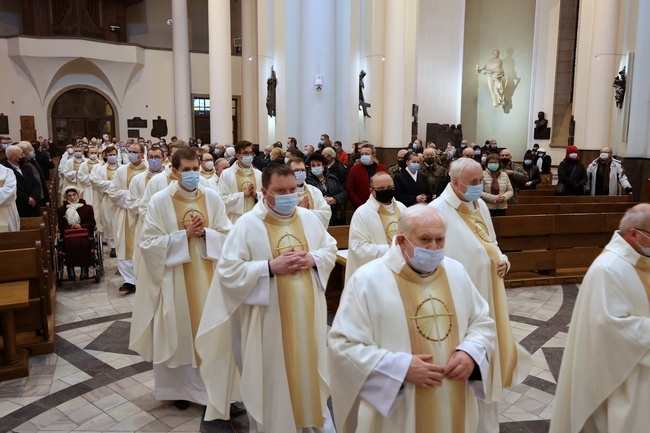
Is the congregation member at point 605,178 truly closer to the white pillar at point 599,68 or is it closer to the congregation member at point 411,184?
the congregation member at point 411,184

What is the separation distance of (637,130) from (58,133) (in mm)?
22296

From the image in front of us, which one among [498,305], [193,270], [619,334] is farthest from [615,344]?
[193,270]

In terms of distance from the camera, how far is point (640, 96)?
13.4 metres

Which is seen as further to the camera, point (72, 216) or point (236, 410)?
point (72, 216)

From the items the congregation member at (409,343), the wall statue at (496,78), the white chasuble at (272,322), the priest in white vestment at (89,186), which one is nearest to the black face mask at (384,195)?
the white chasuble at (272,322)

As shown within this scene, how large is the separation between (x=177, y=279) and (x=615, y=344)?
3167 mm

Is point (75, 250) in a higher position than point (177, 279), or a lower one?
lower

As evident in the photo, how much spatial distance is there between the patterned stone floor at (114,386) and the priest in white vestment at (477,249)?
59cm

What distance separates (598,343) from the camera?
3094 mm

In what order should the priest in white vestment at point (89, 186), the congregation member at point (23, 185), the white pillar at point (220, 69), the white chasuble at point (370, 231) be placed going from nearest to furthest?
the white chasuble at point (370, 231)
the congregation member at point (23, 185)
the priest in white vestment at point (89, 186)
the white pillar at point (220, 69)

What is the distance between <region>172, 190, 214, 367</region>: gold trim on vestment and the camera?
468 centimetres

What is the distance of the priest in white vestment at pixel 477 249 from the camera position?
14.1 ft

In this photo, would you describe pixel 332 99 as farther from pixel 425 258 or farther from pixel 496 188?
pixel 425 258

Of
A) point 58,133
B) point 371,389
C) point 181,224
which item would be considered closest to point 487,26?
point 58,133
